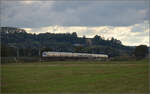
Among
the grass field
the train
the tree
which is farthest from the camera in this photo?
the tree

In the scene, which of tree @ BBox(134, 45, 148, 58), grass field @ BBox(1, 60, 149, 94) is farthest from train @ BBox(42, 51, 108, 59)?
grass field @ BBox(1, 60, 149, 94)

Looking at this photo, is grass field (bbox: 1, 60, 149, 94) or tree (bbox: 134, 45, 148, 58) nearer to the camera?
grass field (bbox: 1, 60, 149, 94)

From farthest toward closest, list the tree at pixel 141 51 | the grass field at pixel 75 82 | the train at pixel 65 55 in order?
the tree at pixel 141 51
the train at pixel 65 55
the grass field at pixel 75 82

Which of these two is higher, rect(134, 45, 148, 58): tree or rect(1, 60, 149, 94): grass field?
rect(1, 60, 149, 94): grass field

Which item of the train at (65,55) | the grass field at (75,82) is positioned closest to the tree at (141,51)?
the train at (65,55)

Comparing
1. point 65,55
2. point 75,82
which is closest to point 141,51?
point 65,55

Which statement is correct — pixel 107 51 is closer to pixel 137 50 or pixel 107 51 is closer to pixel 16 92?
pixel 137 50

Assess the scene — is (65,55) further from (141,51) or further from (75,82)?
(75,82)

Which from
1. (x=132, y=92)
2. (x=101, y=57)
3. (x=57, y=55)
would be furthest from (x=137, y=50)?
(x=132, y=92)

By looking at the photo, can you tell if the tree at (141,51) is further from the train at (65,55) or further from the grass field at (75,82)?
the grass field at (75,82)

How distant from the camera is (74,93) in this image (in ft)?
52.2

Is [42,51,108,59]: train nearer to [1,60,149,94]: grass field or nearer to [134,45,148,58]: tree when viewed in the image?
[134,45,148,58]: tree

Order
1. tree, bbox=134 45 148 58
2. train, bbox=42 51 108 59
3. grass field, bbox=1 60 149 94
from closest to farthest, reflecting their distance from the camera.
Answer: grass field, bbox=1 60 149 94, train, bbox=42 51 108 59, tree, bbox=134 45 148 58

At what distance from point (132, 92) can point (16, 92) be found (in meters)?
6.84
